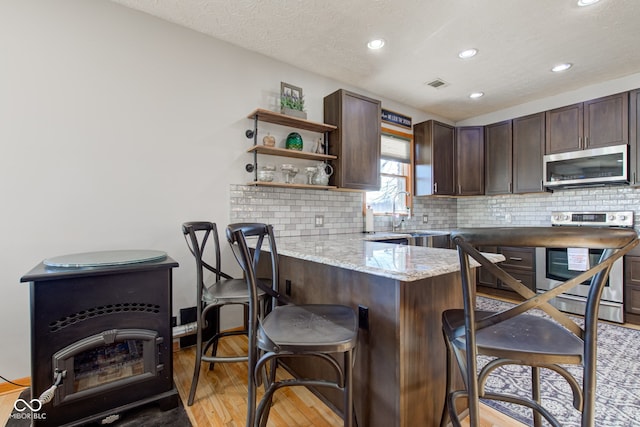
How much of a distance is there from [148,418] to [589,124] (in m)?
4.99

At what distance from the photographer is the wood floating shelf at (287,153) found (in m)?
2.70

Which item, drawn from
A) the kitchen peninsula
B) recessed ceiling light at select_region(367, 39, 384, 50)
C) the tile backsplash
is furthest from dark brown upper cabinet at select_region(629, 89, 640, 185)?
the kitchen peninsula

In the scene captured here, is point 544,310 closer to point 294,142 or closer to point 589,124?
point 294,142

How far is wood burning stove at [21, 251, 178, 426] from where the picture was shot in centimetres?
139

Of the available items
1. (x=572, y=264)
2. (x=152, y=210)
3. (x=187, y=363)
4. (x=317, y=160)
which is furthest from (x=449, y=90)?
(x=187, y=363)

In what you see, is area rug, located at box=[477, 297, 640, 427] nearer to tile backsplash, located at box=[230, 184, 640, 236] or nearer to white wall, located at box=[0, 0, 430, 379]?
tile backsplash, located at box=[230, 184, 640, 236]

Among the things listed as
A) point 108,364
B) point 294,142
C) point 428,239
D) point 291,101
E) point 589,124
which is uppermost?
point 291,101

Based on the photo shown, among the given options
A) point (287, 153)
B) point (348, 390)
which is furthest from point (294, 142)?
point (348, 390)

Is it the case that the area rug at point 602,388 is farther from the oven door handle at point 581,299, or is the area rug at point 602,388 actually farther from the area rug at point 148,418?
the area rug at point 148,418

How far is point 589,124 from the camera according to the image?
3400 millimetres

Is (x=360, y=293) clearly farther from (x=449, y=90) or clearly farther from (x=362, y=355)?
(x=449, y=90)

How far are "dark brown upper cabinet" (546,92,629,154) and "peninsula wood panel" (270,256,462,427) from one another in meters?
3.36

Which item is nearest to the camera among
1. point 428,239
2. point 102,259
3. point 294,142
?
point 102,259

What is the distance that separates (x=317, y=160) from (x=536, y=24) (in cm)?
227
